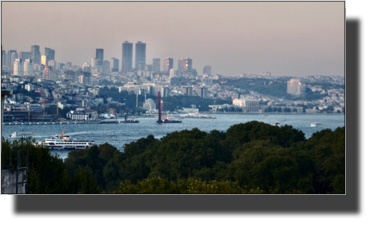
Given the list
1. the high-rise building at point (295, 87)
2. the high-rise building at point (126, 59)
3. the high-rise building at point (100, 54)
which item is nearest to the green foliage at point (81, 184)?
the high-rise building at point (126, 59)

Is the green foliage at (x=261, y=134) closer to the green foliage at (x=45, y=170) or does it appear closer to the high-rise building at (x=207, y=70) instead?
the green foliage at (x=45, y=170)

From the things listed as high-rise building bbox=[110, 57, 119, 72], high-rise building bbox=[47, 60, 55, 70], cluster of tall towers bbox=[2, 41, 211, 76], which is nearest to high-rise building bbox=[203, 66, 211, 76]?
cluster of tall towers bbox=[2, 41, 211, 76]

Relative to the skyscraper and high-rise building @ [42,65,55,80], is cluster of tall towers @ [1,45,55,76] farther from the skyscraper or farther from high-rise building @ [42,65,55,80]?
high-rise building @ [42,65,55,80]

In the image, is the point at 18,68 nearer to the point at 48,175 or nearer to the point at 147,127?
the point at 147,127

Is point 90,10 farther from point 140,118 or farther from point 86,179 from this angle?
point 86,179
